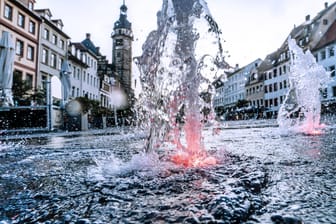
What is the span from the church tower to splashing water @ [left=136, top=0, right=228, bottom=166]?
56.2m

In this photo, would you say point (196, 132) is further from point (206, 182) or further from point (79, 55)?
point (79, 55)

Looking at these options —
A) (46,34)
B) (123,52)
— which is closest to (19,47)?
(46,34)

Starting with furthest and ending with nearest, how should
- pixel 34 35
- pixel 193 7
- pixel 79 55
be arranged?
pixel 79 55, pixel 34 35, pixel 193 7

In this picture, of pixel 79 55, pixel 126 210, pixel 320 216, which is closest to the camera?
pixel 320 216

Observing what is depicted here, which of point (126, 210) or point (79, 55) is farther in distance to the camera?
point (79, 55)

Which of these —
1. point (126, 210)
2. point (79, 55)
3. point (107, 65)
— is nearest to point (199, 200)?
point (126, 210)

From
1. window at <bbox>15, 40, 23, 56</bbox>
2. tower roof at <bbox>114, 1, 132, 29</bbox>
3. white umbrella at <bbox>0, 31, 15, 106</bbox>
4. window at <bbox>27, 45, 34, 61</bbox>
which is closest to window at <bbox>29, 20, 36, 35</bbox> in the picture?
window at <bbox>27, 45, 34, 61</bbox>

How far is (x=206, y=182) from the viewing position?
1.78 m

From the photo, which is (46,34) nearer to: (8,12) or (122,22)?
(8,12)

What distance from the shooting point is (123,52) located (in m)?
61.6

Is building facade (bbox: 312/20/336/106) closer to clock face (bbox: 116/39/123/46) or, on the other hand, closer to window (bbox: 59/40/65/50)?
window (bbox: 59/40/65/50)

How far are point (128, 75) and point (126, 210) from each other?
2482 inches

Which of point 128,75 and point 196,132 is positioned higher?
point 128,75

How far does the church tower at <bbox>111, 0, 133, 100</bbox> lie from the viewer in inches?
2429
